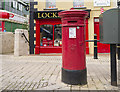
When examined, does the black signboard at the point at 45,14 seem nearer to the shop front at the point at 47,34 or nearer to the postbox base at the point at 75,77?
the shop front at the point at 47,34

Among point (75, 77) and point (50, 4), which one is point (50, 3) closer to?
point (50, 4)

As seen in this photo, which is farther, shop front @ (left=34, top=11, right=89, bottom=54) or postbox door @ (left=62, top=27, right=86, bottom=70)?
shop front @ (left=34, top=11, right=89, bottom=54)

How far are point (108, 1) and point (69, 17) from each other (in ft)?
26.1

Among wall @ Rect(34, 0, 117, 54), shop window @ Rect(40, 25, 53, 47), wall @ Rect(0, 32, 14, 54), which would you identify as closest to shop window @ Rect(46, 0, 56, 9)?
wall @ Rect(34, 0, 117, 54)

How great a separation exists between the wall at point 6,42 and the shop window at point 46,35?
10.3ft

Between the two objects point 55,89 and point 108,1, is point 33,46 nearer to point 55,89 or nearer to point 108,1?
point 108,1

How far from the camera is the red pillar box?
3.39m

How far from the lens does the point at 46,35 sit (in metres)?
10.8

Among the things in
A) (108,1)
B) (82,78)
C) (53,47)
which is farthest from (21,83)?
(108,1)

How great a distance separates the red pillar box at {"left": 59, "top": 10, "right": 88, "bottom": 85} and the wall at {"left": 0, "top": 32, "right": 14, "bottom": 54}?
8880mm

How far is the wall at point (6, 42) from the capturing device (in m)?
11.0

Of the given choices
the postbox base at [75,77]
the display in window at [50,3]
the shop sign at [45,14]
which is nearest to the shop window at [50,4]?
the display in window at [50,3]

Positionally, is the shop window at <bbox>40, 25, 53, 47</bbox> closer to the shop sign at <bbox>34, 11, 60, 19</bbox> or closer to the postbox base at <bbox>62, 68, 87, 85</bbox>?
the shop sign at <bbox>34, 11, 60, 19</bbox>

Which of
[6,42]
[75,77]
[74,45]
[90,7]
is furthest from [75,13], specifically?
[6,42]
